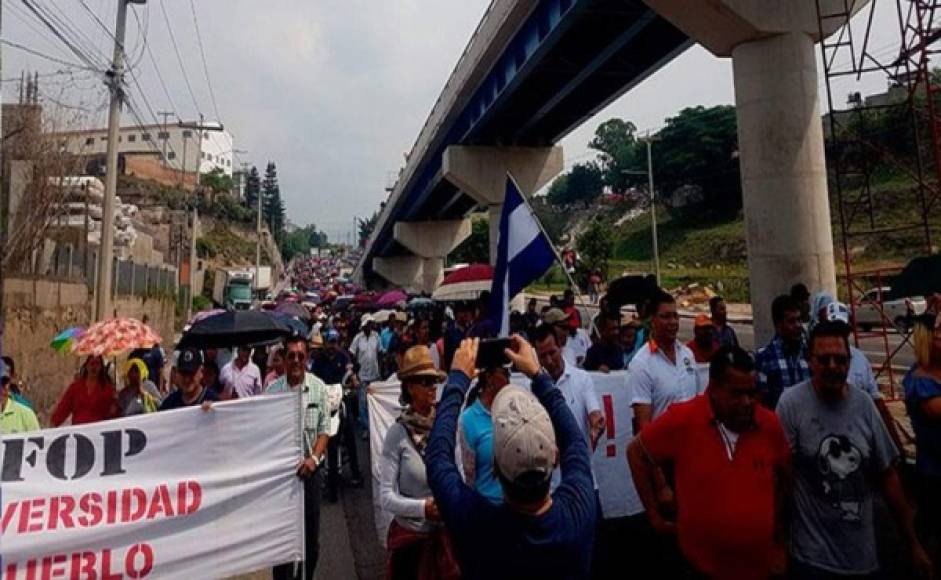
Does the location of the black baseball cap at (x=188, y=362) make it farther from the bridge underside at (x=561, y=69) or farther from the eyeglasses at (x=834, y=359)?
the bridge underside at (x=561, y=69)

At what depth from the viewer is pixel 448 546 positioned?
9.95ft

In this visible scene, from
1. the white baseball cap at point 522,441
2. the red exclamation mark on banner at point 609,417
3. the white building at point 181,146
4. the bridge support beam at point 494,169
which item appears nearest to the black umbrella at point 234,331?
the red exclamation mark on banner at point 609,417

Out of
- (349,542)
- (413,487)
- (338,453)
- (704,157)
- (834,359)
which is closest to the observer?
(834,359)

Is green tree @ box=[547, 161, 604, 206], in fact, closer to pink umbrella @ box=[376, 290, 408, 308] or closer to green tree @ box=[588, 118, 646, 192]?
green tree @ box=[588, 118, 646, 192]

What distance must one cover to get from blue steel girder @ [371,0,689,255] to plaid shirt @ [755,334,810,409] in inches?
413

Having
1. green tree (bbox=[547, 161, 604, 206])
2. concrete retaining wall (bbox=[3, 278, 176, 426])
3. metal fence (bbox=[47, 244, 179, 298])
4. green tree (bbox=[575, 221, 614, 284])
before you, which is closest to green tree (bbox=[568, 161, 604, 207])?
green tree (bbox=[547, 161, 604, 206])

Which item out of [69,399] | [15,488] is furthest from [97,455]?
[69,399]

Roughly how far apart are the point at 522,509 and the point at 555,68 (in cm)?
1688

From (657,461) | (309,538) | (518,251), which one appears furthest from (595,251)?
(657,461)

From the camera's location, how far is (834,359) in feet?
9.86

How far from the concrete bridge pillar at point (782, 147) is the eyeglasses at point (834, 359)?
22.2 ft

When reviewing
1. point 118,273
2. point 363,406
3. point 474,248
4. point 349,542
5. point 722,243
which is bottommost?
point 349,542

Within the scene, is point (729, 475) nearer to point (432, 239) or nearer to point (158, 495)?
point (158, 495)

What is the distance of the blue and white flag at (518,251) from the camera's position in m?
4.20
